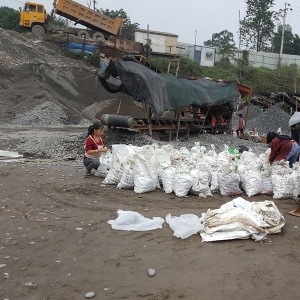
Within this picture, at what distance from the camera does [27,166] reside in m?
8.16

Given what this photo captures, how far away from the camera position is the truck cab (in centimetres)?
2839

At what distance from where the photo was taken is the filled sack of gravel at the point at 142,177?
243 inches

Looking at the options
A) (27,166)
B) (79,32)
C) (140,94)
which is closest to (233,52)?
(79,32)

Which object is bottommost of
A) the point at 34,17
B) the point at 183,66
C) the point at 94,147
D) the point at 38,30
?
the point at 94,147

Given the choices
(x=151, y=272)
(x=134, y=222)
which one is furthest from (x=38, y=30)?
(x=151, y=272)

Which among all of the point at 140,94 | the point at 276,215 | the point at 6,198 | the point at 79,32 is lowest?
the point at 6,198

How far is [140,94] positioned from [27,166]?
4.16 m

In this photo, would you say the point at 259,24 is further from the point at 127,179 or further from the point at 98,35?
the point at 127,179

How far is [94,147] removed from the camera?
23.9 feet

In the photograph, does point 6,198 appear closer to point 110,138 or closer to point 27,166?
point 27,166

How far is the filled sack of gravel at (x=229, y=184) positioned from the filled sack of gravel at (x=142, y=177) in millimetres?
1123

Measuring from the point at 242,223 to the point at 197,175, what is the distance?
2.09 metres

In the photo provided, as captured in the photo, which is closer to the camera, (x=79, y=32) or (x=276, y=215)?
(x=276, y=215)

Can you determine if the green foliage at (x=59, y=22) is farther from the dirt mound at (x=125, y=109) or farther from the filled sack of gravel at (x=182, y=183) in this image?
the filled sack of gravel at (x=182, y=183)
